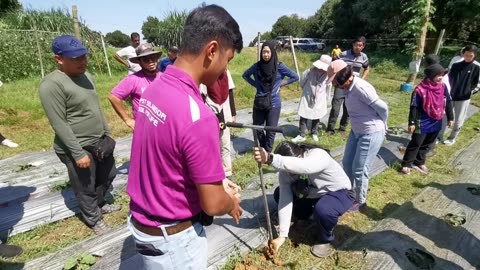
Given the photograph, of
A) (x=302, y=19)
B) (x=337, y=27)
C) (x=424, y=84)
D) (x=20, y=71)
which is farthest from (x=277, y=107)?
(x=302, y=19)

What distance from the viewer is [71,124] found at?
2.77 metres

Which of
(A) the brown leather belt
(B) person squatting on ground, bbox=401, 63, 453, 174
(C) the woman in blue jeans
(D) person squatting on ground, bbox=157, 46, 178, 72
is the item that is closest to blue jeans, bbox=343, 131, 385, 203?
(C) the woman in blue jeans

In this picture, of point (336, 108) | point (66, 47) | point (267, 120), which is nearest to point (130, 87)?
point (66, 47)

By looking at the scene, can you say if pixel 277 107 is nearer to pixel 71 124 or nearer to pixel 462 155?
pixel 71 124

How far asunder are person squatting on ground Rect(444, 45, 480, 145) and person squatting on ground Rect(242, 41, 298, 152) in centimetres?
312

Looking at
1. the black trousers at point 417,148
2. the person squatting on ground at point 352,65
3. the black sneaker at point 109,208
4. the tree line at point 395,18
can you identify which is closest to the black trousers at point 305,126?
the person squatting on ground at point 352,65

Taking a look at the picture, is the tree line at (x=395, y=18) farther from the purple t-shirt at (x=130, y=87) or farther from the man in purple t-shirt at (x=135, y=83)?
the purple t-shirt at (x=130, y=87)

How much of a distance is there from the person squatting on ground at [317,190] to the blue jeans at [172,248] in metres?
1.26

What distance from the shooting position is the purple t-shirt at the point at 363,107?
124 inches

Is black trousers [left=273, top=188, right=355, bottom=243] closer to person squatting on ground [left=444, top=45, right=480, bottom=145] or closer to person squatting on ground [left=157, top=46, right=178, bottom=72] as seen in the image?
person squatting on ground [left=157, top=46, right=178, bottom=72]

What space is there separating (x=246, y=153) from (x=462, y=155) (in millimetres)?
3909

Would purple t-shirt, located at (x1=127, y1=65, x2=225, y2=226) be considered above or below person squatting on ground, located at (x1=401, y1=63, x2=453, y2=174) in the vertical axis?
above

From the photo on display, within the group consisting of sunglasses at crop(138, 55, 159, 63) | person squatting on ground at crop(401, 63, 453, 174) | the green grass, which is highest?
sunglasses at crop(138, 55, 159, 63)

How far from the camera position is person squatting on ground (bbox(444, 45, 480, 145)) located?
5352 mm
